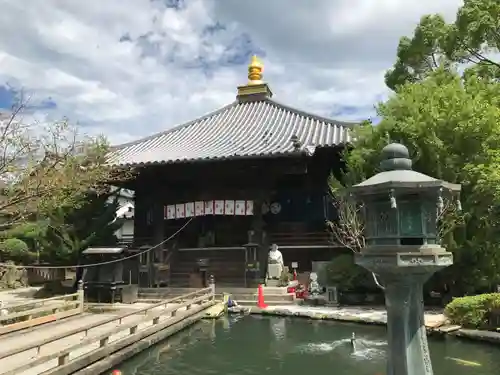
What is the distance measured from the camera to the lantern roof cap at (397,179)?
5.58 m

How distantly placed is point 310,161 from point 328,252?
13.4ft

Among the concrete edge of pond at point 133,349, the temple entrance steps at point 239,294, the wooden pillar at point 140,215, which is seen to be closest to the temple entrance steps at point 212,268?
the temple entrance steps at point 239,294

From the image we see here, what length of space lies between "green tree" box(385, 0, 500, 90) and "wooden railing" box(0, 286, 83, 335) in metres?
15.2

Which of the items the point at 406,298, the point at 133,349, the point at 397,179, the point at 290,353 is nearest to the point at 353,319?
the point at 290,353

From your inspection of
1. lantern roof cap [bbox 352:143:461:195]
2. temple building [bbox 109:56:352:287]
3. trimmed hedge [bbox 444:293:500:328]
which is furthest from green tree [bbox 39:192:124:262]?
lantern roof cap [bbox 352:143:461:195]

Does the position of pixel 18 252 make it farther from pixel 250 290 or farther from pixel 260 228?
pixel 250 290

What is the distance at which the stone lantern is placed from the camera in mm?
5508

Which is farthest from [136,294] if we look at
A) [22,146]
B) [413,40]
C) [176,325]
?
[413,40]

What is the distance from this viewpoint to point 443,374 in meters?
8.69

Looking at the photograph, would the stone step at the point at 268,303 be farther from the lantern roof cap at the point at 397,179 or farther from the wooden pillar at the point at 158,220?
the lantern roof cap at the point at 397,179

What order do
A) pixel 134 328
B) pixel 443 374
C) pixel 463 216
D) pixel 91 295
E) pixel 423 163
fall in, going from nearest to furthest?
pixel 443 374, pixel 134 328, pixel 463 216, pixel 423 163, pixel 91 295

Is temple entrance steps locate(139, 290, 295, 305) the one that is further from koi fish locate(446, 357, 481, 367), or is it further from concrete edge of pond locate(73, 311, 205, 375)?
koi fish locate(446, 357, 481, 367)

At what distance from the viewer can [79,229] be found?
20.3 metres

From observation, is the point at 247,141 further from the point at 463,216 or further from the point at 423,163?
the point at 463,216
